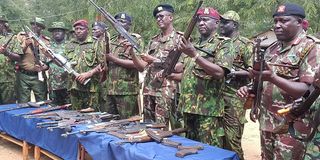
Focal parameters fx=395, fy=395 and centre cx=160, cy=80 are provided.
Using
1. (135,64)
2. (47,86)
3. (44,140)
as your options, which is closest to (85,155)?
(44,140)

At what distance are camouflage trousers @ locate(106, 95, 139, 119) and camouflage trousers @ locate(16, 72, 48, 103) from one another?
2168 mm

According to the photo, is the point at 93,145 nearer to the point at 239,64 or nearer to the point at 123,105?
the point at 123,105

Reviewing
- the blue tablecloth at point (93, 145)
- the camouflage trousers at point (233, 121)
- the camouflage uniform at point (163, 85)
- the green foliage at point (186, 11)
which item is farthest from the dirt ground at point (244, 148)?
the green foliage at point (186, 11)

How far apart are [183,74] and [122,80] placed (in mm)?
1783

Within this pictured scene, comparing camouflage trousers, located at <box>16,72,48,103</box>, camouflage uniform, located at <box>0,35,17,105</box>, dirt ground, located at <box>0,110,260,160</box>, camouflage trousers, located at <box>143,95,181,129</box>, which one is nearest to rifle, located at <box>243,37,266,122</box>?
camouflage trousers, located at <box>143,95,181,129</box>

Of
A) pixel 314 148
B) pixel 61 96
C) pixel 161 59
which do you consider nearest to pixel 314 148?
pixel 314 148

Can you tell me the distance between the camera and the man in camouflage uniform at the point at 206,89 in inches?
157

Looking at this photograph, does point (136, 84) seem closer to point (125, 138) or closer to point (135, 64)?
point (135, 64)

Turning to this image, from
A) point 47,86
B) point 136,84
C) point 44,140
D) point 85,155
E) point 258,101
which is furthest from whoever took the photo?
point 47,86

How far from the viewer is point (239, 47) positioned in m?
5.11

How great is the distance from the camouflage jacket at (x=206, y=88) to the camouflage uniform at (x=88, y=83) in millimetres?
2416

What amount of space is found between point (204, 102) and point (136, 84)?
214 centimetres

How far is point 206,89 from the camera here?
4.03m

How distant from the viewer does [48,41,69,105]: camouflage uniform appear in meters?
6.84
